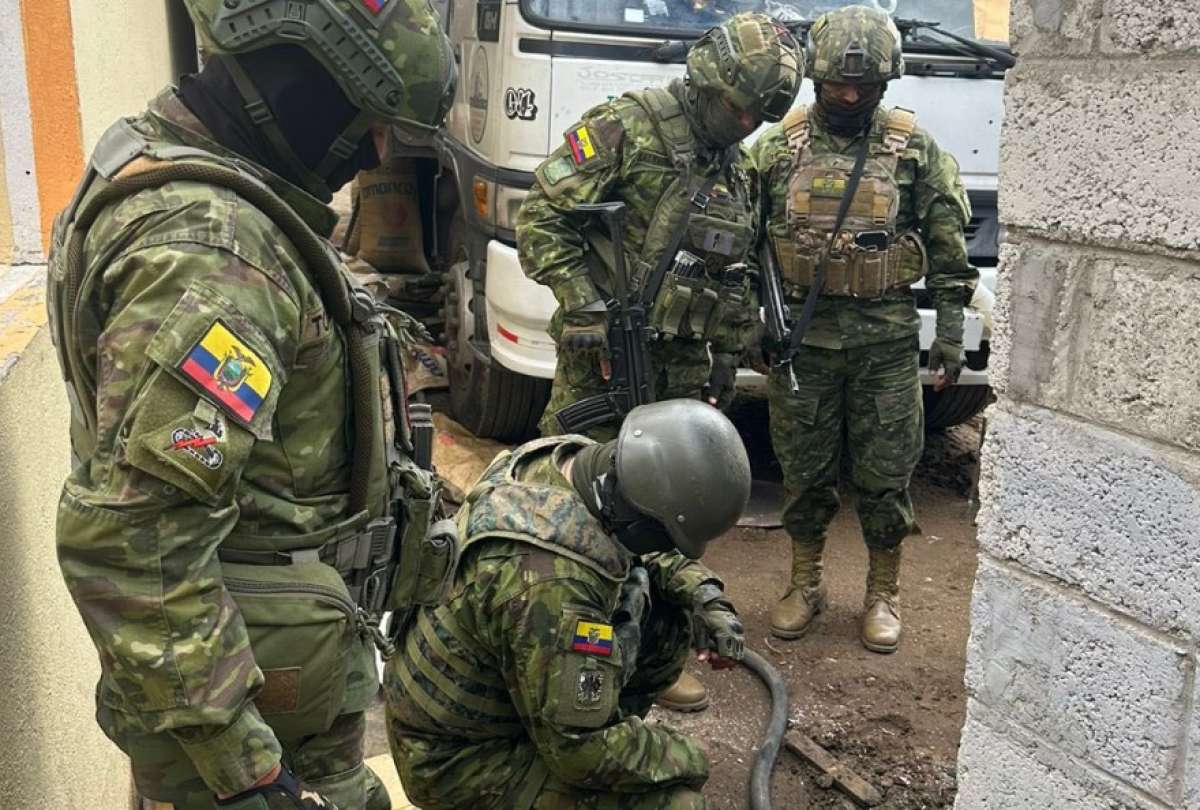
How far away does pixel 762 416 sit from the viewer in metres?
6.30

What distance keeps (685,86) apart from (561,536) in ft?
6.12

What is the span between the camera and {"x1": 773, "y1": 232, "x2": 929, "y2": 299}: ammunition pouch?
13.0 ft

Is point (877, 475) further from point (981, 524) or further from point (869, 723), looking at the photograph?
point (981, 524)

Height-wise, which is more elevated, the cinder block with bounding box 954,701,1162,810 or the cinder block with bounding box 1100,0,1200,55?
the cinder block with bounding box 1100,0,1200,55

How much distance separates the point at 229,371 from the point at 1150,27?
A: 4.19 feet

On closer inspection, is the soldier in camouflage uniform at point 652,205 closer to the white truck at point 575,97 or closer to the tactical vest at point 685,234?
the tactical vest at point 685,234

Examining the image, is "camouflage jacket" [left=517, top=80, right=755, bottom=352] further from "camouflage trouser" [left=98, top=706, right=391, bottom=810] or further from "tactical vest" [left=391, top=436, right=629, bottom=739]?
"camouflage trouser" [left=98, top=706, right=391, bottom=810]

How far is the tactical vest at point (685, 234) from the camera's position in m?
3.79

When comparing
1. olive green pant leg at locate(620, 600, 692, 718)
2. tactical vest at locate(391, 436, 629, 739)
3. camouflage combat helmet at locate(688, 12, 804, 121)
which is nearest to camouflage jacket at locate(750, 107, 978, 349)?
camouflage combat helmet at locate(688, 12, 804, 121)

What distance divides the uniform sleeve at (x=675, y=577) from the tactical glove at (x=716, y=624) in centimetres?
3

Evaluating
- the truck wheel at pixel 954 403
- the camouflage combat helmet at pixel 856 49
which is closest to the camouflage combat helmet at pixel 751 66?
the camouflage combat helmet at pixel 856 49

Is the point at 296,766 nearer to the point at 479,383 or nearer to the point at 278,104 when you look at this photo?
the point at 278,104

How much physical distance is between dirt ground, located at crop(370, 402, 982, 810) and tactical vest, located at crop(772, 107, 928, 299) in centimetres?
121

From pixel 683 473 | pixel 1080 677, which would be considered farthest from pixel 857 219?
pixel 1080 677
